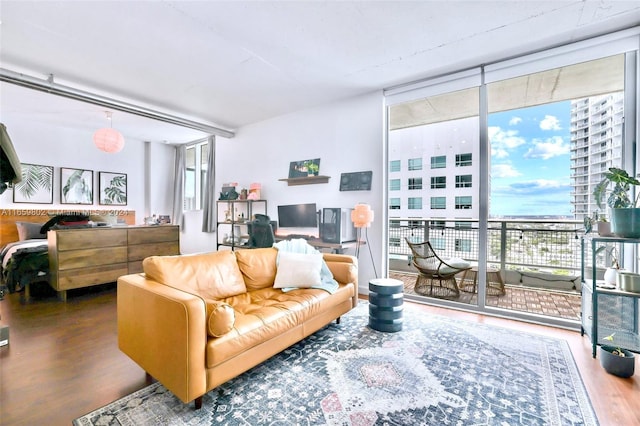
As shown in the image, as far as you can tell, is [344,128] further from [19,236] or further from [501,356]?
[19,236]

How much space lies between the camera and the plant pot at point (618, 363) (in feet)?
6.21

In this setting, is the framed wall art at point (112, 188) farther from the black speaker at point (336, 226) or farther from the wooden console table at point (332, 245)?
the black speaker at point (336, 226)

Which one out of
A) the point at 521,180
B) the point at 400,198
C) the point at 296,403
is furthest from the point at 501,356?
the point at 400,198

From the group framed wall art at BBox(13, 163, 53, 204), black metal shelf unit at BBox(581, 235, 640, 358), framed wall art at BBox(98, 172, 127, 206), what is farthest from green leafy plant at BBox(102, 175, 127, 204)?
black metal shelf unit at BBox(581, 235, 640, 358)

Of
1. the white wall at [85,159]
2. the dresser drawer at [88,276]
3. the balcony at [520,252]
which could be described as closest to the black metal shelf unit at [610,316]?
the balcony at [520,252]

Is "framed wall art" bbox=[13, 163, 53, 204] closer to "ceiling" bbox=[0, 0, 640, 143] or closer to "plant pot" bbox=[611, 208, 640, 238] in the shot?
"ceiling" bbox=[0, 0, 640, 143]

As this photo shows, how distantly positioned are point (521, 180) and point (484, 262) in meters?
1.01

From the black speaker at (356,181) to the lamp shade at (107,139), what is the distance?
3.11 meters

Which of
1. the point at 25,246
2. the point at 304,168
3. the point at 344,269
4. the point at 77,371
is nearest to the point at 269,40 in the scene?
the point at 304,168

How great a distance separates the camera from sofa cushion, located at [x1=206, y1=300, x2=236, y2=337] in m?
1.56

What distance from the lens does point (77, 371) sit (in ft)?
6.54

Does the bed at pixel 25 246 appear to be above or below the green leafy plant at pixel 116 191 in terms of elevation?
below

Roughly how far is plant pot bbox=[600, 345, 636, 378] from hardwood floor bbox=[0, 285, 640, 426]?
44mm

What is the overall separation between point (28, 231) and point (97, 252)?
1.84 meters
